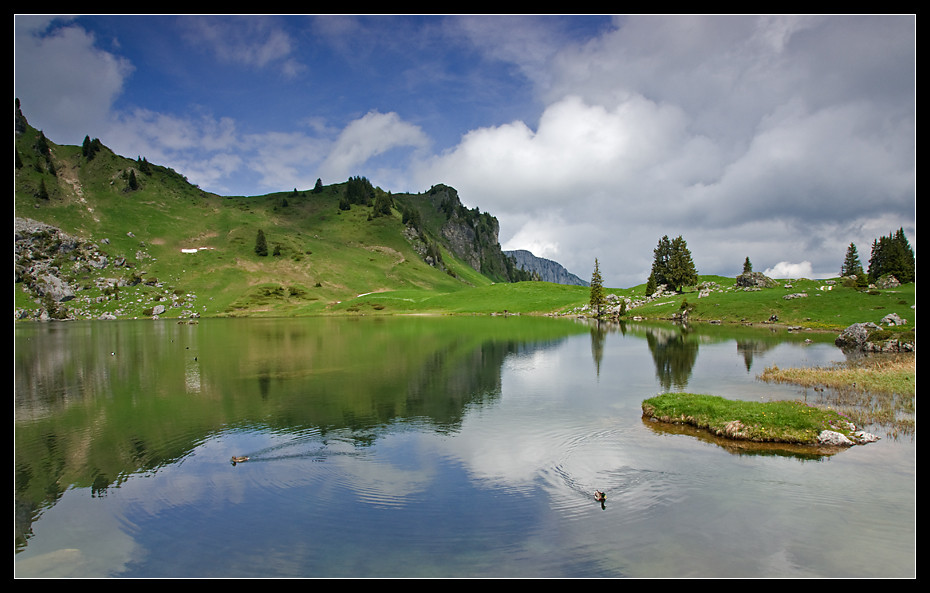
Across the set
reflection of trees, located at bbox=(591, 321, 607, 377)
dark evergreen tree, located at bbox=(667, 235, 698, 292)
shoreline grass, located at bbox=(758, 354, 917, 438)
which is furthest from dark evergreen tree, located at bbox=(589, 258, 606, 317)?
shoreline grass, located at bbox=(758, 354, 917, 438)

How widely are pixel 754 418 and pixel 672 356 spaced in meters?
32.1

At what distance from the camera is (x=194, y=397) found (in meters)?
38.0

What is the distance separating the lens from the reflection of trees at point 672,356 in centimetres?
4331

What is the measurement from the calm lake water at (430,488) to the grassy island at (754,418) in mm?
1654

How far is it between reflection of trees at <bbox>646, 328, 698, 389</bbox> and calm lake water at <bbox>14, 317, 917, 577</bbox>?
2.51 m

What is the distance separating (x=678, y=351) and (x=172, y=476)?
56.8 meters

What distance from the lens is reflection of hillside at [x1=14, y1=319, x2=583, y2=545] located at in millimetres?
24172

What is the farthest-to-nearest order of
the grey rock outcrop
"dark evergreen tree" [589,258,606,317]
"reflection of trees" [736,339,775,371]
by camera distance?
"dark evergreen tree" [589,258,606,317], the grey rock outcrop, "reflection of trees" [736,339,775,371]

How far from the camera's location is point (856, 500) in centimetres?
1766

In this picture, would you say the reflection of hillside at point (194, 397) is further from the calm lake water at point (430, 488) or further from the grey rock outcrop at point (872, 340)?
the grey rock outcrop at point (872, 340)

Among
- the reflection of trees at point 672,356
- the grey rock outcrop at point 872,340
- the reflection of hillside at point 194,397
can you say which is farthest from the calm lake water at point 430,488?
the grey rock outcrop at point 872,340

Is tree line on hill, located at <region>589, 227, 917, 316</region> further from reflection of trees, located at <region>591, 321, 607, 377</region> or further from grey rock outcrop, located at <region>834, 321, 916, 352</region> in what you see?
grey rock outcrop, located at <region>834, 321, 916, 352</region>
